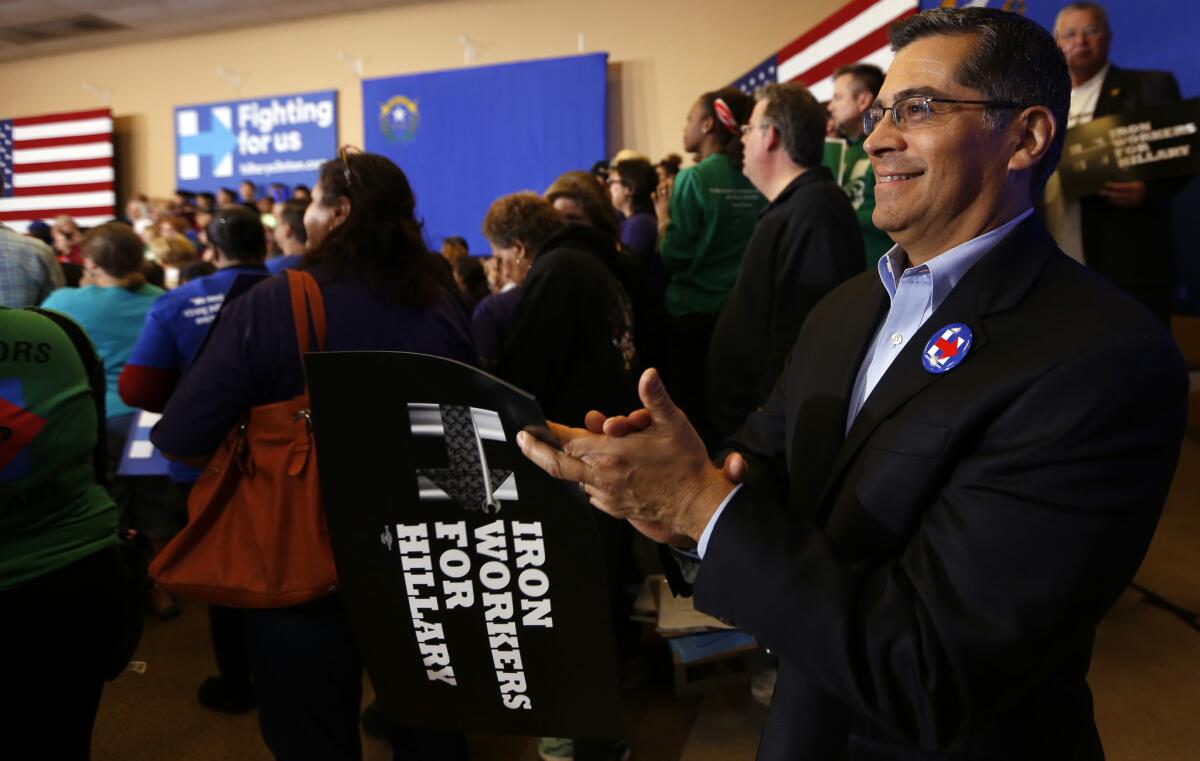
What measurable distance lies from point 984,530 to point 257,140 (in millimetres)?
11109

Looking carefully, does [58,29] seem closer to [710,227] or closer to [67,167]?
[67,167]

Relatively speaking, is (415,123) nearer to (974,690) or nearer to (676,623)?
(676,623)

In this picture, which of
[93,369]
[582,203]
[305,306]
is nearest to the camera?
[305,306]

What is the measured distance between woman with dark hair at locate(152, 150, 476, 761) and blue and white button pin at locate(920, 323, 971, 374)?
1.11 meters

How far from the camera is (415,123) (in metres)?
9.42

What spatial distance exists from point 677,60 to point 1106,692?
7540mm

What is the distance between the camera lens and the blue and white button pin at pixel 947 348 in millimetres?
831

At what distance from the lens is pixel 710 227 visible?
3.07 meters

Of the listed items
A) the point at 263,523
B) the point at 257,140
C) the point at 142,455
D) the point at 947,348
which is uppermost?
the point at 257,140

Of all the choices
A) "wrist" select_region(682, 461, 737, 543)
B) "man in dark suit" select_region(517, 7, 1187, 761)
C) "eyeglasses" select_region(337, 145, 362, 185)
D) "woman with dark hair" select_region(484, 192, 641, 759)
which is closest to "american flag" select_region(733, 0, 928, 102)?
"woman with dark hair" select_region(484, 192, 641, 759)

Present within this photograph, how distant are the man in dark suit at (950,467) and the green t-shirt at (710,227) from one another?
6.74 ft

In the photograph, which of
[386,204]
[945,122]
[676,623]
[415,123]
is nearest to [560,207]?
[386,204]

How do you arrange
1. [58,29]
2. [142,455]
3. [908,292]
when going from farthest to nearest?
[58,29] < [142,455] < [908,292]

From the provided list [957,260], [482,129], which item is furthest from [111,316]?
[482,129]
